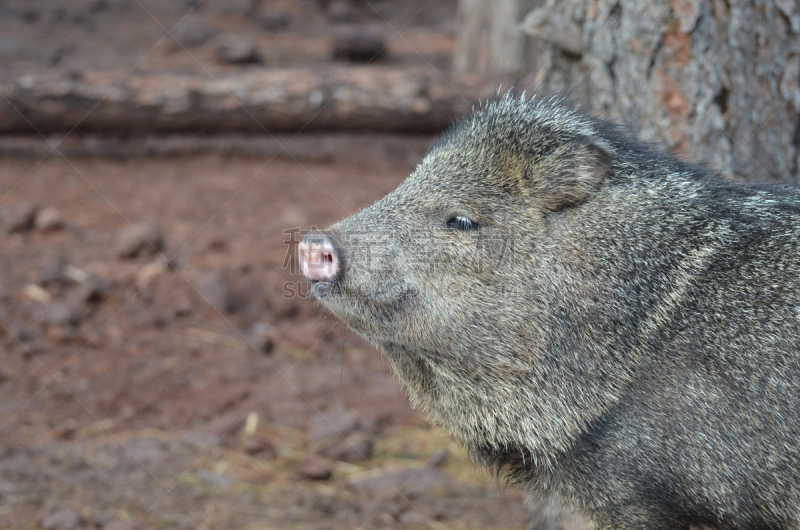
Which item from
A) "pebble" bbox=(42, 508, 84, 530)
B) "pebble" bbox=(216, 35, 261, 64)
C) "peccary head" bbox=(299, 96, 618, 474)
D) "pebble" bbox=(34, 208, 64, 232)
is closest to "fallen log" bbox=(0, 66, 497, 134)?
"pebble" bbox=(216, 35, 261, 64)

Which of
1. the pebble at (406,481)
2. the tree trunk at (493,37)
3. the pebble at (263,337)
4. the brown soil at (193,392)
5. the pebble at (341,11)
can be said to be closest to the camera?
the brown soil at (193,392)

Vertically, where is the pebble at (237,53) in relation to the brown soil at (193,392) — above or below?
above

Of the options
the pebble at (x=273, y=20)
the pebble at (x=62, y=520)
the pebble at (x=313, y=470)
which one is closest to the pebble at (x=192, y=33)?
the pebble at (x=273, y=20)

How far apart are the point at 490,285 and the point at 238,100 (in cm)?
504

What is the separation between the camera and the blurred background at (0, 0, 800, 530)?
125 inches

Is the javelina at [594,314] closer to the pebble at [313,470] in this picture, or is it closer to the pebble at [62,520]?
the pebble at [313,470]

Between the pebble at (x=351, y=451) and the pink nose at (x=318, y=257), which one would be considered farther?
the pebble at (x=351, y=451)

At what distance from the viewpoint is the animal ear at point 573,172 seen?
7.93ft

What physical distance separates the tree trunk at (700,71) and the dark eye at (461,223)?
93 cm

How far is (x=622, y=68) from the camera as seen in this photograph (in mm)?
3230

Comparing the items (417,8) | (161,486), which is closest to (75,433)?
(161,486)

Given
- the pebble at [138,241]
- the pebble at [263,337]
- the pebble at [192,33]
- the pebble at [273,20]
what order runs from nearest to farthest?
1. the pebble at [263,337]
2. the pebble at [138,241]
3. the pebble at [192,33]
4. the pebble at [273,20]

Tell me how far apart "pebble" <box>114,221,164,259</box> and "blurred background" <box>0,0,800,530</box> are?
0.02 m

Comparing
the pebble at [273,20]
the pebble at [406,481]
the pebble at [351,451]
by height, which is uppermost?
the pebble at [273,20]
